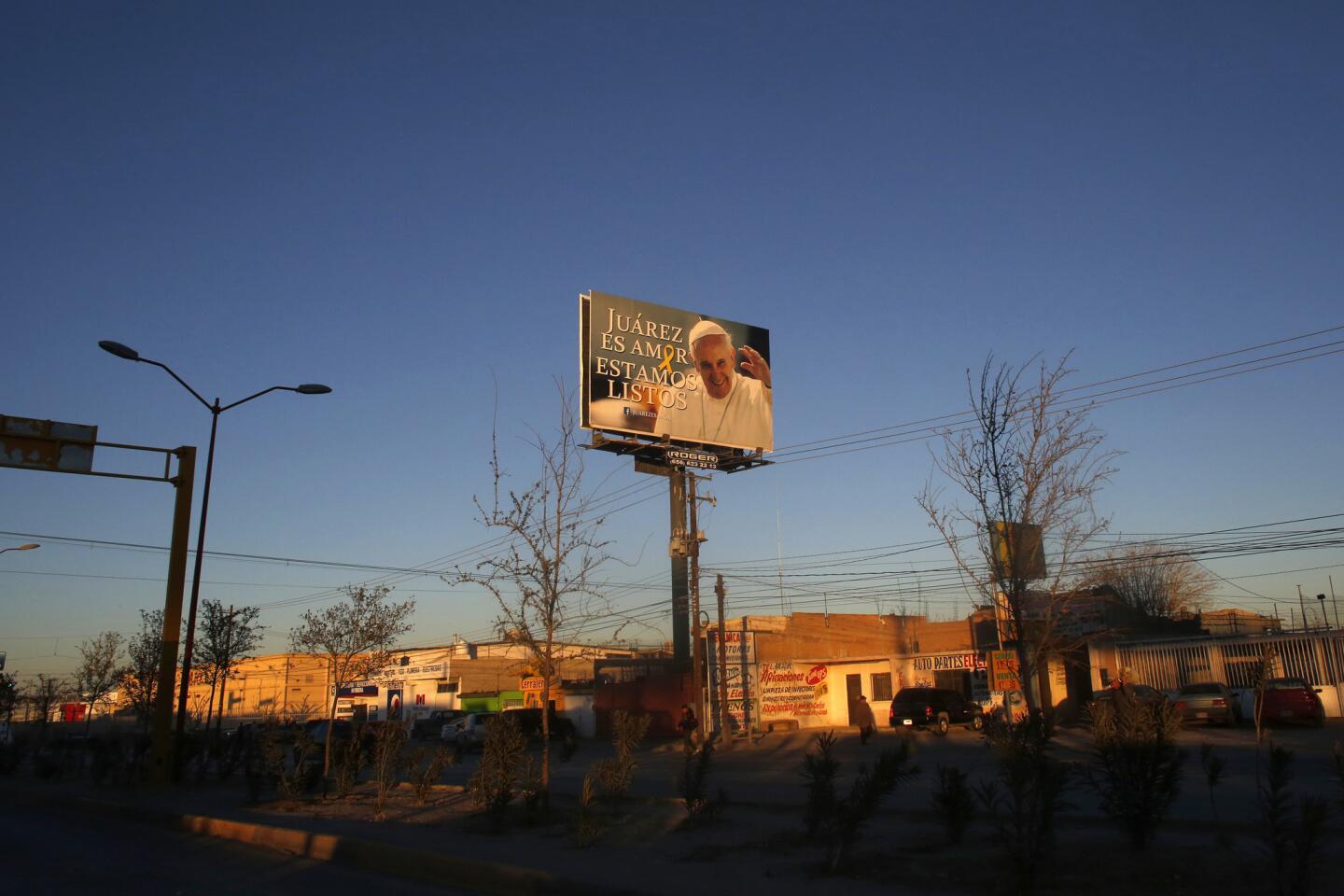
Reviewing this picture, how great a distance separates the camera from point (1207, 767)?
8.65 metres

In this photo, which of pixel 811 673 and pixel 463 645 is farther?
pixel 463 645

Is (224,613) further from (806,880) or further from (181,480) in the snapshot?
(806,880)

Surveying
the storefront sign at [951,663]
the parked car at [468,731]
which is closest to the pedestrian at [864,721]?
the storefront sign at [951,663]

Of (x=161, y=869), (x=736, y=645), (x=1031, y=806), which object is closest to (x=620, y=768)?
(x=161, y=869)

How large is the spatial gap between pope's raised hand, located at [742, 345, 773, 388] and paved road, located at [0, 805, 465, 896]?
28.9m

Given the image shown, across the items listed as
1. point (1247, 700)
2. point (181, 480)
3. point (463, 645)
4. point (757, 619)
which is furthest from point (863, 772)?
point (463, 645)

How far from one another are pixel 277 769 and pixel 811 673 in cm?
2950

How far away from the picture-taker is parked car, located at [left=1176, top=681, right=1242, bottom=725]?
30.7 m

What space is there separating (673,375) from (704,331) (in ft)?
8.09

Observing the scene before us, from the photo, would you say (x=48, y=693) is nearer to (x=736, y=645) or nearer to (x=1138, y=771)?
(x=736, y=645)

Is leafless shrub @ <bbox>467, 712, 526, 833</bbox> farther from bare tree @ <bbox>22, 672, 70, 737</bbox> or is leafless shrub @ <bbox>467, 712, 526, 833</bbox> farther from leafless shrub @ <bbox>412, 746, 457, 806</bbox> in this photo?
bare tree @ <bbox>22, 672, 70, 737</bbox>

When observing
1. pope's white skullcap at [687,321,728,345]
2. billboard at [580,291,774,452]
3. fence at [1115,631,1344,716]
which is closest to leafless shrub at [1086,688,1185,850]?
fence at [1115,631,1344,716]

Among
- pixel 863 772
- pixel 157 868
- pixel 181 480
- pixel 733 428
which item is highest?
pixel 733 428

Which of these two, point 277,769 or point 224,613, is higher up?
point 224,613
